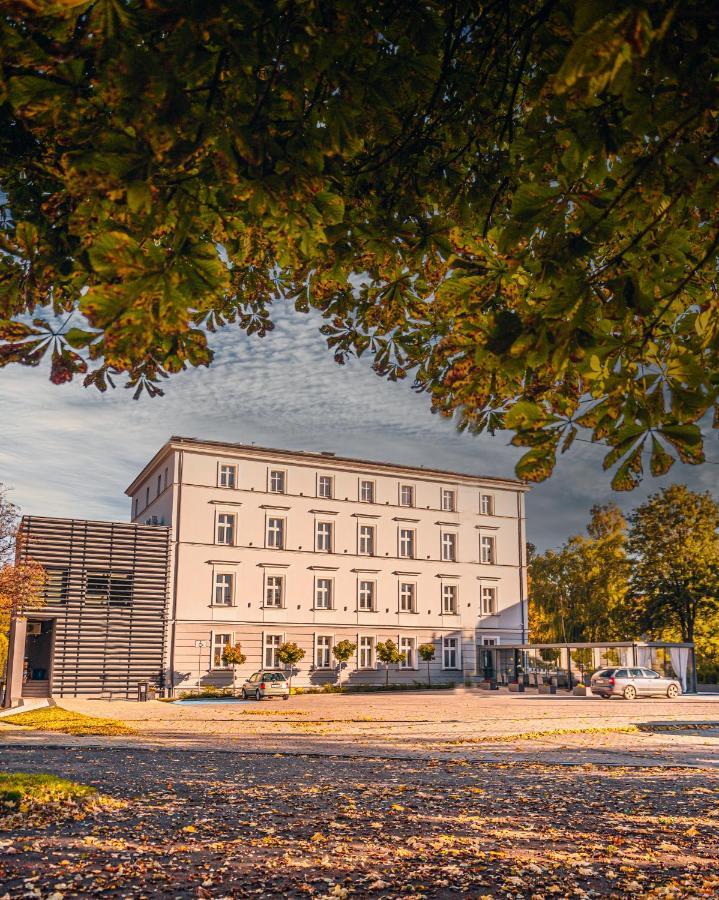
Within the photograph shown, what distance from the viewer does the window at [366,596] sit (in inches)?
1784

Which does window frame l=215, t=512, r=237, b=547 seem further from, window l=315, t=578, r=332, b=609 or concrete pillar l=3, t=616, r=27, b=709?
concrete pillar l=3, t=616, r=27, b=709

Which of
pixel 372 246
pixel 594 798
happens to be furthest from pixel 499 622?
pixel 372 246

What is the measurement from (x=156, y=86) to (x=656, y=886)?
622 cm

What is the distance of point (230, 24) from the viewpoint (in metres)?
3.21

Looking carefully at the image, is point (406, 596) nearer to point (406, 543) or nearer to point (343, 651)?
point (406, 543)

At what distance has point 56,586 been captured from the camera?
36156 millimetres

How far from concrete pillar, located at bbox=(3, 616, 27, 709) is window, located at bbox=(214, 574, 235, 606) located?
40.5 ft

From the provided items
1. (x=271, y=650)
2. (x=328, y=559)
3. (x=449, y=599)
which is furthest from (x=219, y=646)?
(x=449, y=599)

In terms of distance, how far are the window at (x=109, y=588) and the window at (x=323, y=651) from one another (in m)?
11.0

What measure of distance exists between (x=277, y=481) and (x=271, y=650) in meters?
9.37

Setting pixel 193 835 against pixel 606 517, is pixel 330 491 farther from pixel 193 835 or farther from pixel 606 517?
pixel 193 835

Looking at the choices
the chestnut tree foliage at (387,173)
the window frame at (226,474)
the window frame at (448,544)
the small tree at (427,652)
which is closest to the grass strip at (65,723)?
the chestnut tree foliage at (387,173)

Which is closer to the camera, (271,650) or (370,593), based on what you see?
(271,650)

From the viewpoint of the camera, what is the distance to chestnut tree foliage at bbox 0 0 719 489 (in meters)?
2.84
